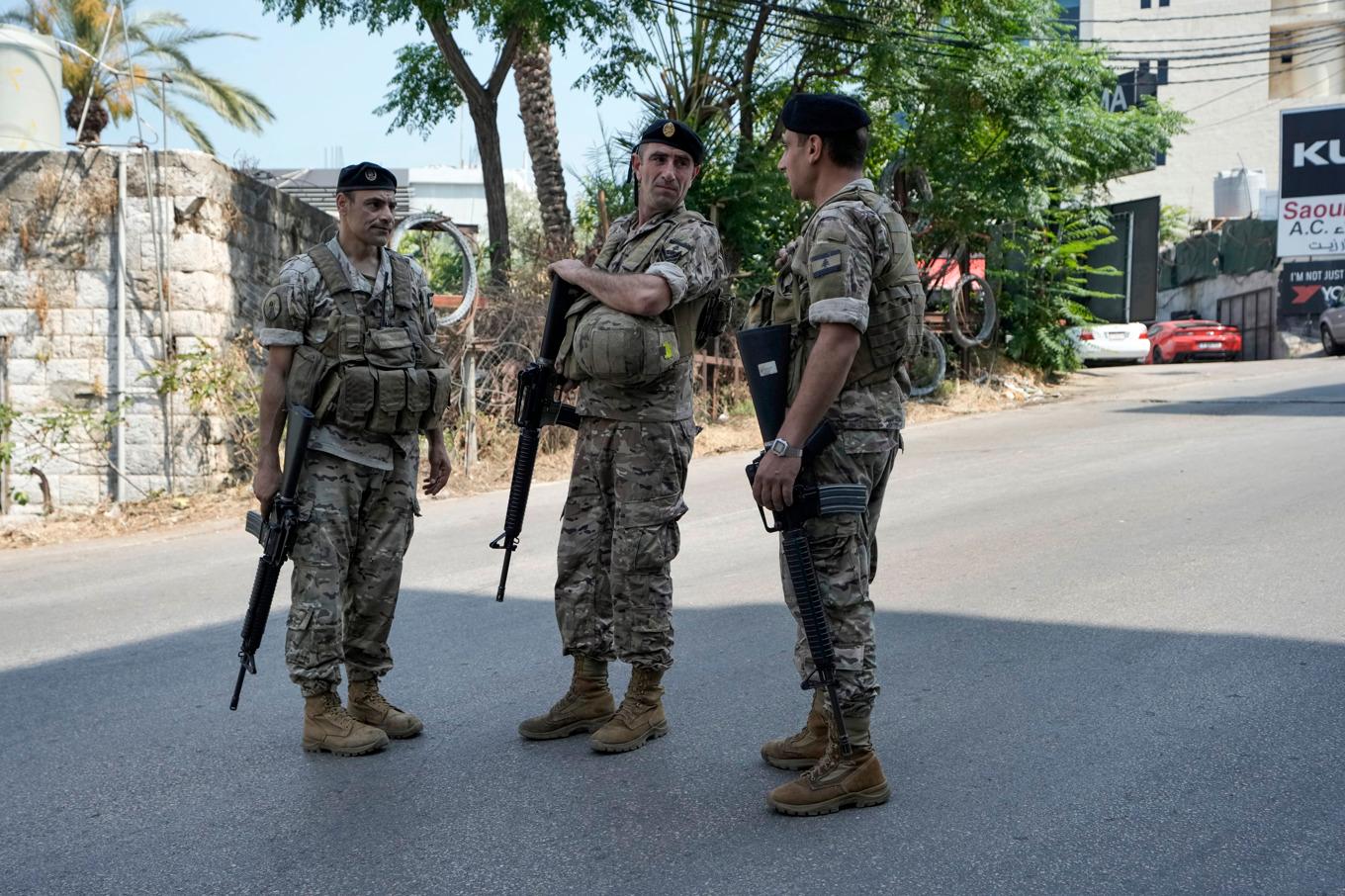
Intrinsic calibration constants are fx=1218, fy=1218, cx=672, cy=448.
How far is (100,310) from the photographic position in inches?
418

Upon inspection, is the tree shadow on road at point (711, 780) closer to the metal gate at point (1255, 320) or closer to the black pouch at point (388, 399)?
the black pouch at point (388, 399)

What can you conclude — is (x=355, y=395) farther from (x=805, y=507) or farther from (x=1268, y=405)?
(x=1268, y=405)

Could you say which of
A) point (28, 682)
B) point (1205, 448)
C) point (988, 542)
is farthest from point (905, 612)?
point (1205, 448)

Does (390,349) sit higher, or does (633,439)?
(390,349)

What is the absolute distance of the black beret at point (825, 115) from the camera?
11.5ft

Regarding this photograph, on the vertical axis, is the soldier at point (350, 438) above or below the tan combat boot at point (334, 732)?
above

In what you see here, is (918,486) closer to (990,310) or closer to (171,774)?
(171,774)

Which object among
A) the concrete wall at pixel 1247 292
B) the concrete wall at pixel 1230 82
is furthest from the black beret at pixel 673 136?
the concrete wall at pixel 1230 82

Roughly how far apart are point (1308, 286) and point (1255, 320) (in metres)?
1.50

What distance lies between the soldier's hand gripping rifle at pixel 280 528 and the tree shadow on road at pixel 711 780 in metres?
0.43

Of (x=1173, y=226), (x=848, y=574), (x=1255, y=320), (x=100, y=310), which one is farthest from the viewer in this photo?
(x=1173, y=226)

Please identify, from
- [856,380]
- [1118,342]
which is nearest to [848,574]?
[856,380]

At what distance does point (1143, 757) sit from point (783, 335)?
1.77 metres

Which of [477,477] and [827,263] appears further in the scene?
[477,477]
